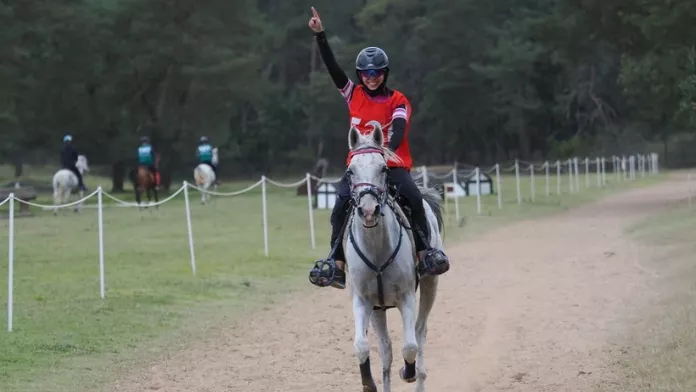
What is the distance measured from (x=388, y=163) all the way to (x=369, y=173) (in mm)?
874

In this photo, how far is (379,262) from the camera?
8203 mm

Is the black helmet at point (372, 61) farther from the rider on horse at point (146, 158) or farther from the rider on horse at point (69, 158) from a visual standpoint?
the rider on horse at point (146, 158)

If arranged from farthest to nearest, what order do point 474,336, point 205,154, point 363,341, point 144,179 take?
point 205,154
point 144,179
point 474,336
point 363,341

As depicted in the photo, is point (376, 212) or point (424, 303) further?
point (424, 303)

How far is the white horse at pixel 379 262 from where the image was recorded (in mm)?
7840

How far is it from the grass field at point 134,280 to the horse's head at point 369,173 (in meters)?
3.60

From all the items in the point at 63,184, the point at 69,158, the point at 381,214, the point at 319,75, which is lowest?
the point at 381,214

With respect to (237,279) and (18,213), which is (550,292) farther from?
(18,213)

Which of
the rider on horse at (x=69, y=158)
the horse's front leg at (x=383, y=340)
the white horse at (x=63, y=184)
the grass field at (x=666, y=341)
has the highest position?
the rider on horse at (x=69, y=158)

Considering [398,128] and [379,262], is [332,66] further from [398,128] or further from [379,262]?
[379,262]

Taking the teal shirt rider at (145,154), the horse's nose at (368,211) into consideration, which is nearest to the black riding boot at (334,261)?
the horse's nose at (368,211)

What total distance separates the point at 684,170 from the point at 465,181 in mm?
27568

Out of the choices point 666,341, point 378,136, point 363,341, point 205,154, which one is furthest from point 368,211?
point 205,154

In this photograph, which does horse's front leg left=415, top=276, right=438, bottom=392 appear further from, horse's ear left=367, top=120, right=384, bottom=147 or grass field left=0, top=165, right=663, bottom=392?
grass field left=0, top=165, right=663, bottom=392
